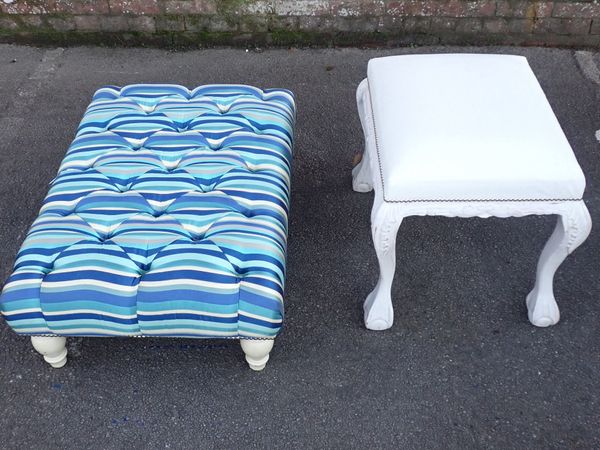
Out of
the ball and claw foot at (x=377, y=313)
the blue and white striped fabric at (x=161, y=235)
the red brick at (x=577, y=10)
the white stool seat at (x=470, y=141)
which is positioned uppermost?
the white stool seat at (x=470, y=141)

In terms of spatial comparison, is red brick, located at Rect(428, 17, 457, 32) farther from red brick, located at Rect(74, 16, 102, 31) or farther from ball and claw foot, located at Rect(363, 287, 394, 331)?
ball and claw foot, located at Rect(363, 287, 394, 331)

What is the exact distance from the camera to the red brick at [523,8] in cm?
316

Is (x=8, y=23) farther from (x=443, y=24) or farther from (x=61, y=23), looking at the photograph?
(x=443, y=24)

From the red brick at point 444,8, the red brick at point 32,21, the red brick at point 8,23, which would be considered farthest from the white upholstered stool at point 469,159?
the red brick at point 8,23

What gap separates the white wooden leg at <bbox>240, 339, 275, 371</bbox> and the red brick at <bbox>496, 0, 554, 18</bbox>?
7.35ft

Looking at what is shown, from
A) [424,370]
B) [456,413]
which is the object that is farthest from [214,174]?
[456,413]

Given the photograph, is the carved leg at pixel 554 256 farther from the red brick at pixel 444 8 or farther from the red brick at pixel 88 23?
the red brick at pixel 88 23

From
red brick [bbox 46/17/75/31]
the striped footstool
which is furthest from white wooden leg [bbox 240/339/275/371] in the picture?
red brick [bbox 46/17/75/31]

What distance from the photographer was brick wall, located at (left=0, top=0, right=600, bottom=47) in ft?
10.5

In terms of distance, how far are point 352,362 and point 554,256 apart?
2.22 feet

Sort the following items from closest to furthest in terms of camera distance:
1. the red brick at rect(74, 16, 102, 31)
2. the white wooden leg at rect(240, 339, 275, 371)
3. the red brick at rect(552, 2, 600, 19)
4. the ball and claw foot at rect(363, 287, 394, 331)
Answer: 1. the white wooden leg at rect(240, 339, 275, 371)
2. the ball and claw foot at rect(363, 287, 394, 331)
3. the red brick at rect(552, 2, 600, 19)
4. the red brick at rect(74, 16, 102, 31)

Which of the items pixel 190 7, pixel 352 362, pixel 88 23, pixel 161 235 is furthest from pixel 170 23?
pixel 352 362

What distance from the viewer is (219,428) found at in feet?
5.85

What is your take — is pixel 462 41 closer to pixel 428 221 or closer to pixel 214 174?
pixel 428 221
